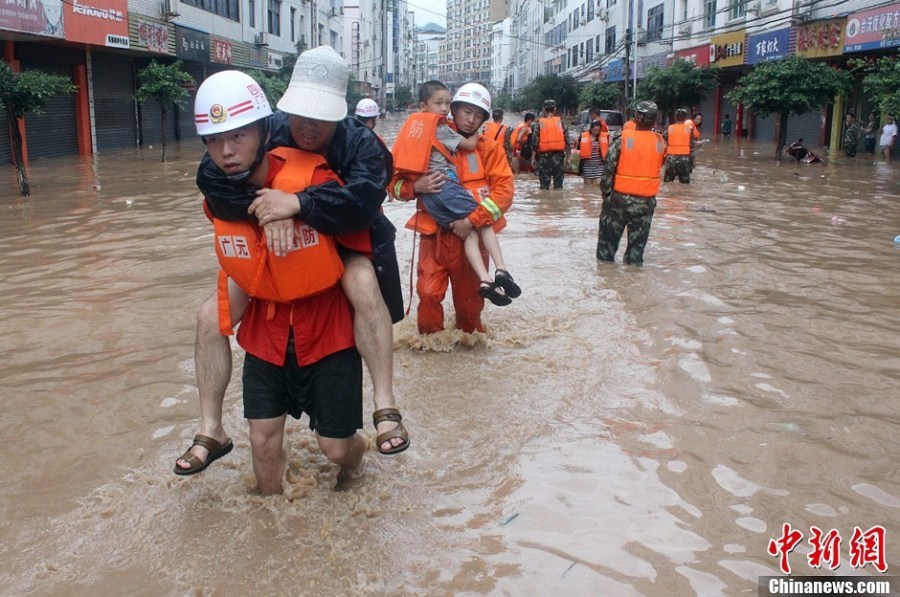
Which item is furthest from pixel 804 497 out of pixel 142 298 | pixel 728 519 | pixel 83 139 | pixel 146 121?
pixel 146 121

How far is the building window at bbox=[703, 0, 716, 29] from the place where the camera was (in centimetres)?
3662

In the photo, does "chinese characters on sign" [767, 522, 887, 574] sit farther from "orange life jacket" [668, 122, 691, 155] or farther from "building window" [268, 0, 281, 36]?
"building window" [268, 0, 281, 36]

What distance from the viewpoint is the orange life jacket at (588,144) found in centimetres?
1745

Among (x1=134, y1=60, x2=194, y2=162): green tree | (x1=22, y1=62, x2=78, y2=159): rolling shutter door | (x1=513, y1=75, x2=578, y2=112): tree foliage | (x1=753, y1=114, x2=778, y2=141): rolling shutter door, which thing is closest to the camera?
(x1=22, y1=62, x2=78, y2=159): rolling shutter door

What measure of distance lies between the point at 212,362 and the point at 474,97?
2722 mm

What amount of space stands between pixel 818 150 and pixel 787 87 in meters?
5.44

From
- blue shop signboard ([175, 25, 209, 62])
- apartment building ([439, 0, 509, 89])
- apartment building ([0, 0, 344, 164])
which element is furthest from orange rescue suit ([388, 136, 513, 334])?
apartment building ([439, 0, 509, 89])

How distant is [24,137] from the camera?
21844 mm

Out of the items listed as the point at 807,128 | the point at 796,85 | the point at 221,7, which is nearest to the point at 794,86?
the point at 796,85

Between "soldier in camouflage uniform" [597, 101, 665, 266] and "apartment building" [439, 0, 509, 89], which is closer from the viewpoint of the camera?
"soldier in camouflage uniform" [597, 101, 665, 266]

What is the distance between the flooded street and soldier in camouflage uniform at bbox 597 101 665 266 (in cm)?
30

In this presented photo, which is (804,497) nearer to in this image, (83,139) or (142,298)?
(142,298)

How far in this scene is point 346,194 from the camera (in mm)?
3242

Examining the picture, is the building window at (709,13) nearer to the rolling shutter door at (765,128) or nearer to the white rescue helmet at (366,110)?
the rolling shutter door at (765,128)
